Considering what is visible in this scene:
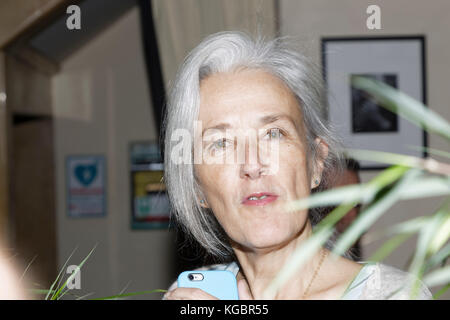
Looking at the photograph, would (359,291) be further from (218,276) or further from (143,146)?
(143,146)

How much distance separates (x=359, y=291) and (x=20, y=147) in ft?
5.25

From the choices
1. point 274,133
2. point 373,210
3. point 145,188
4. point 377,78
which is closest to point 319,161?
point 274,133

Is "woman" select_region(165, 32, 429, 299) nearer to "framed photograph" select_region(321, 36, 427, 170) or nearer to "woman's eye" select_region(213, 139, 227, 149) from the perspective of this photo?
"woman's eye" select_region(213, 139, 227, 149)

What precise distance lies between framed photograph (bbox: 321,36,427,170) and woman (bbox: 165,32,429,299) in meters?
1.10

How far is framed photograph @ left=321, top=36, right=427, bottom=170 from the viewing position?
69.6 inches

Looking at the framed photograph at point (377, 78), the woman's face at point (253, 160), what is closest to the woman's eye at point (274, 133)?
the woman's face at point (253, 160)

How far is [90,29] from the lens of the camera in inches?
82.4

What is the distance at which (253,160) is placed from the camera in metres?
0.49

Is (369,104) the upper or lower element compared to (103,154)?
upper

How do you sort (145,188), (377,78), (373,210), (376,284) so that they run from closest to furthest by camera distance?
(373,210)
(376,284)
(377,78)
(145,188)

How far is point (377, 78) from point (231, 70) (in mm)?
1299

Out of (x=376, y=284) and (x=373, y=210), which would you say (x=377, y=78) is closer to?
(x=376, y=284)

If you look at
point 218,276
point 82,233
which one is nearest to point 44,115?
point 82,233

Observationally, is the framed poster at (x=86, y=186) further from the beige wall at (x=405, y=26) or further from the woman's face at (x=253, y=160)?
the woman's face at (x=253, y=160)
